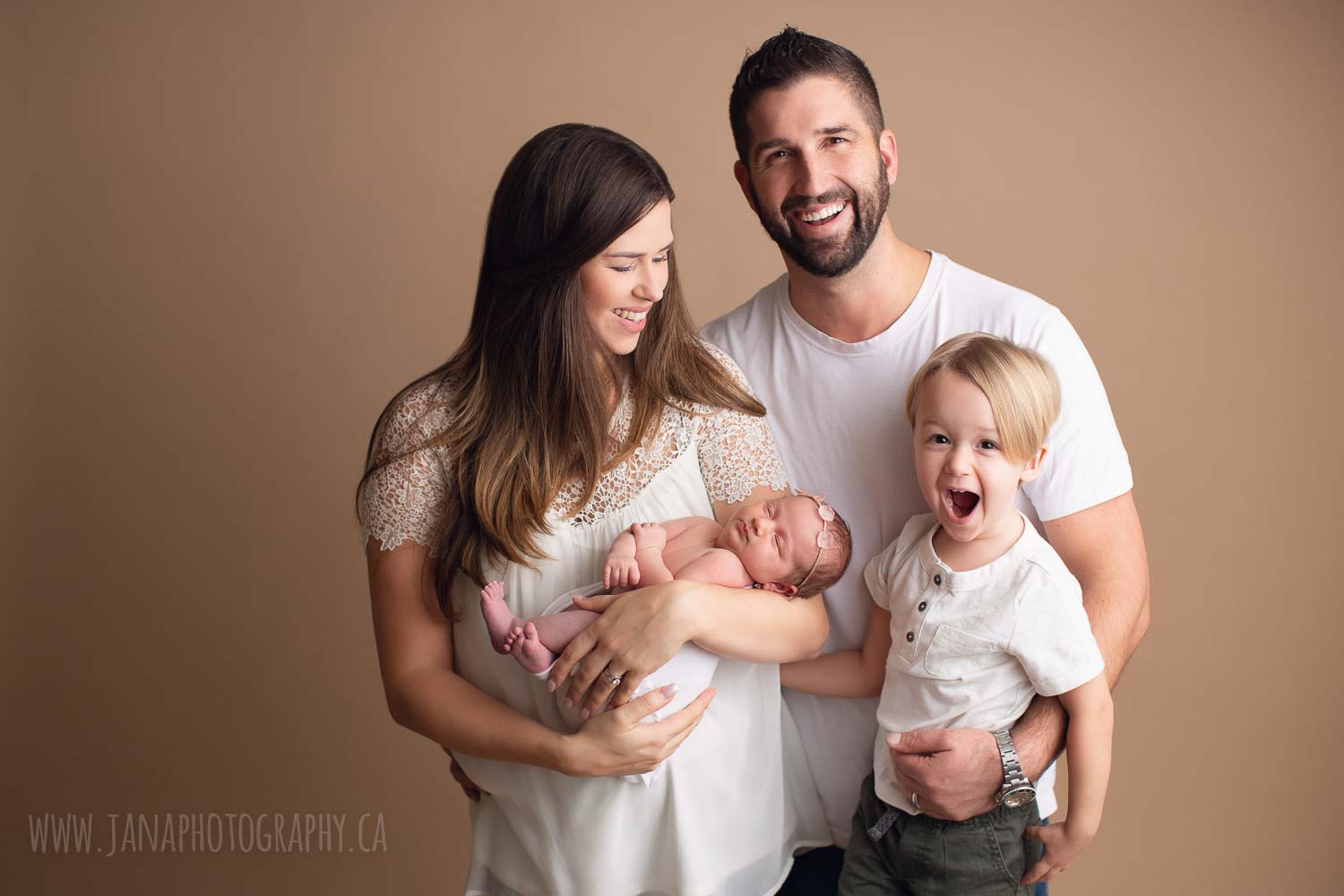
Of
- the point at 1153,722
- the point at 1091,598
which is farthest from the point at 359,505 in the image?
the point at 1153,722

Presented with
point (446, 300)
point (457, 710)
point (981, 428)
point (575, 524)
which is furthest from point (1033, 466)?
point (446, 300)

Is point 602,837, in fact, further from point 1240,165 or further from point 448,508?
point 1240,165

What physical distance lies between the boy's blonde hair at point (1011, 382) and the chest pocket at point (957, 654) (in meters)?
0.34

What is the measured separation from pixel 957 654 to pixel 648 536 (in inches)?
24.7

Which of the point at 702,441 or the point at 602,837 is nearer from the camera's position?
the point at 602,837

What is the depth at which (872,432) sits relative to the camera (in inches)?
105

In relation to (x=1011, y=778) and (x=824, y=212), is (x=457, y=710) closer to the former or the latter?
(x=1011, y=778)

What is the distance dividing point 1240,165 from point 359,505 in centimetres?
310

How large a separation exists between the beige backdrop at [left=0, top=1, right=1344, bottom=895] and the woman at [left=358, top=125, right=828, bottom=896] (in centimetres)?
169

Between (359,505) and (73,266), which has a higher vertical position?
(73,266)

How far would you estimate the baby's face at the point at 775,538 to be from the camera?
8.02 feet

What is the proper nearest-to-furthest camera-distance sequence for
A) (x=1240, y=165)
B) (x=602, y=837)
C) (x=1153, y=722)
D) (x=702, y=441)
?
(x=602, y=837), (x=702, y=441), (x=1240, y=165), (x=1153, y=722)

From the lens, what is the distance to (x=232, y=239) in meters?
4.15

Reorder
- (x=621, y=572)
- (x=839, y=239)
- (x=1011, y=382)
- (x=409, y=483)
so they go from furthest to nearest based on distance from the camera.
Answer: (x=839, y=239), (x=409, y=483), (x=621, y=572), (x=1011, y=382)
